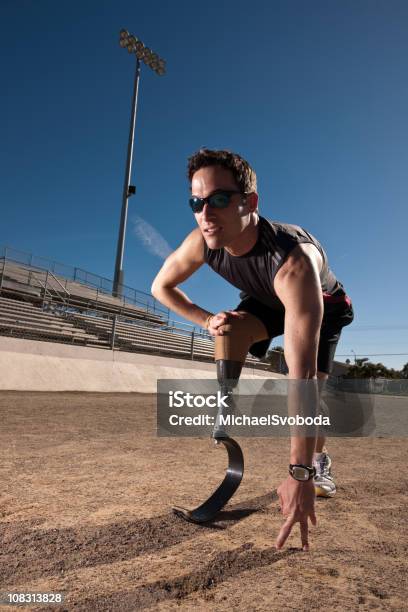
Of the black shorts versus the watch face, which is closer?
the watch face

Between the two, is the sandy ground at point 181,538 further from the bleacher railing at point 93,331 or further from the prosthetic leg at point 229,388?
the bleacher railing at point 93,331

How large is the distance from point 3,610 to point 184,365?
16.7 m

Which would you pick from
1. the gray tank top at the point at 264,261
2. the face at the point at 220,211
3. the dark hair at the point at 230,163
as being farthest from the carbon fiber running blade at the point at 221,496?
the dark hair at the point at 230,163

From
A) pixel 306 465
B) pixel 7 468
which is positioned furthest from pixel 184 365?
pixel 306 465

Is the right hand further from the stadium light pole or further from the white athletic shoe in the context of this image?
the stadium light pole

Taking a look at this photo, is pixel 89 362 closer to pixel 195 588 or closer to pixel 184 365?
pixel 184 365

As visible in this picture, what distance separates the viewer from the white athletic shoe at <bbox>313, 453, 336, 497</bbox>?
8.08 feet

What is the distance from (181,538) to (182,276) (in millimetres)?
1584

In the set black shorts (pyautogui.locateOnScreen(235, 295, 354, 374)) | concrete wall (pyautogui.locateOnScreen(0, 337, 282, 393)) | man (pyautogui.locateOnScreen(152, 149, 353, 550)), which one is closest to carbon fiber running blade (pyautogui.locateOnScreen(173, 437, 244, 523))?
man (pyautogui.locateOnScreen(152, 149, 353, 550))

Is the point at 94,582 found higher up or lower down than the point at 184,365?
lower down

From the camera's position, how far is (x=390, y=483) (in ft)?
9.18

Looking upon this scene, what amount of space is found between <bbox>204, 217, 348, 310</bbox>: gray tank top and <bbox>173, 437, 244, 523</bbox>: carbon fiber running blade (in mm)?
869

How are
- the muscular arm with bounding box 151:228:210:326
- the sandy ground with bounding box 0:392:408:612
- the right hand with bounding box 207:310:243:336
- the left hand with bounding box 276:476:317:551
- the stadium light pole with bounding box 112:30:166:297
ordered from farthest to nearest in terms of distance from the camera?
the stadium light pole with bounding box 112:30:166:297 → the muscular arm with bounding box 151:228:210:326 → the right hand with bounding box 207:310:243:336 → the left hand with bounding box 276:476:317:551 → the sandy ground with bounding box 0:392:408:612

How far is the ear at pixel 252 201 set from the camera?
216cm
